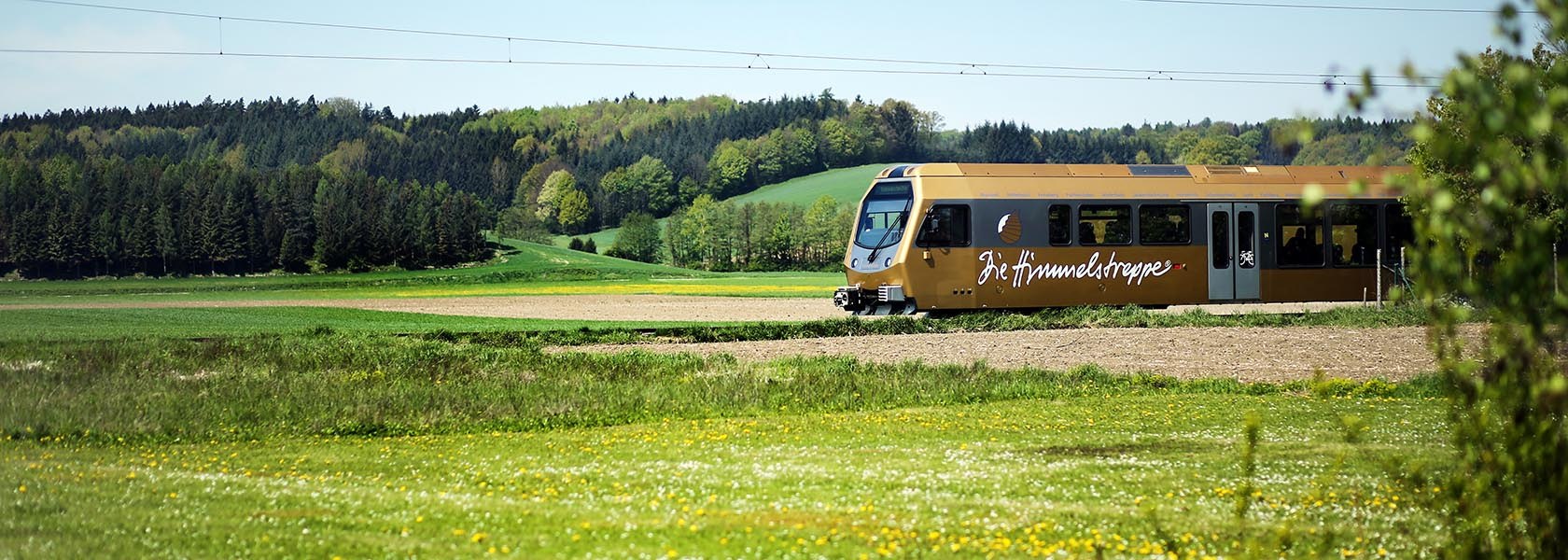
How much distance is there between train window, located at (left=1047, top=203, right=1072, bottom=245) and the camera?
111ft

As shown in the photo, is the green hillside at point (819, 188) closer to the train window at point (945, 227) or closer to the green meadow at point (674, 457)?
the train window at point (945, 227)

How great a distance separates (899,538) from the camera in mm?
8570

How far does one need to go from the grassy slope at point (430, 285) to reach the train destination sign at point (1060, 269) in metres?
28.7

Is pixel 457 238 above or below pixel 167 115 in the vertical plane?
below

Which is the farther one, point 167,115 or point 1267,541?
point 167,115

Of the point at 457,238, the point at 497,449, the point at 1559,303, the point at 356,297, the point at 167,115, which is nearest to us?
the point at 1559,303

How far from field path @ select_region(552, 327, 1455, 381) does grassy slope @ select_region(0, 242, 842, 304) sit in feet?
108

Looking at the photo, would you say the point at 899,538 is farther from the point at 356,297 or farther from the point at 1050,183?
the point at 356,297

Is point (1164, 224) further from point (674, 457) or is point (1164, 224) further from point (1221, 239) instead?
point (674, 457)

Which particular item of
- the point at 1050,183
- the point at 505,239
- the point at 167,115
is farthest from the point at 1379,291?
the point at 167,115

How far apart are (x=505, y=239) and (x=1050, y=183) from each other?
336ft

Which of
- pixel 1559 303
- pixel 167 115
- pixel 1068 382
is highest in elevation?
pixel 167 115

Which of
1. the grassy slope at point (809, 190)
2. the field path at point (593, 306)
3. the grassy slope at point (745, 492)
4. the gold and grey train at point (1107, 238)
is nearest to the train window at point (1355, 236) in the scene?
the gold and grey train at point (1107, 238)

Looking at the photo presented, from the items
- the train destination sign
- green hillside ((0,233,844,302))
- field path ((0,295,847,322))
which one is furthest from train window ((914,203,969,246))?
green hillside ((0,233,844,302))
